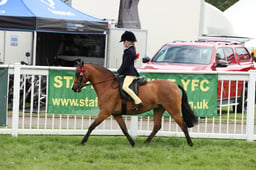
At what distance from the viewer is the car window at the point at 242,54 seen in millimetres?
18859

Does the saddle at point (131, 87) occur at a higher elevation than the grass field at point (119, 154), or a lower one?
higher

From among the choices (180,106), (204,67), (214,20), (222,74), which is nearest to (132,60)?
(180,106)

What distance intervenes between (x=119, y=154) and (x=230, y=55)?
8957 millimetres

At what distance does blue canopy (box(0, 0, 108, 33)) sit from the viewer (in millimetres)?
17312

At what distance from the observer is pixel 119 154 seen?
10109 mm

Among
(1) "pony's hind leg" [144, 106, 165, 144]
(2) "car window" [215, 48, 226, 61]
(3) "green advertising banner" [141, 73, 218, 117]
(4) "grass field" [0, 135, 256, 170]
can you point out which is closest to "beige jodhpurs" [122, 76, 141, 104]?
(1) "pony's hind leg" [144, 106, 165, 144]

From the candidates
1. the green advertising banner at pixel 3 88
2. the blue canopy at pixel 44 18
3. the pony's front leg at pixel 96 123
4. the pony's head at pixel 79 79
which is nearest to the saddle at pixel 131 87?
the pony's front leg at pixel 96 123

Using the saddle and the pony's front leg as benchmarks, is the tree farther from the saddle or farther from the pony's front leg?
the pony's front leg

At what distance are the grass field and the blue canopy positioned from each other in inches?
245

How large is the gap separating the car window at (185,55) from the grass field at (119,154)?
17.3ft

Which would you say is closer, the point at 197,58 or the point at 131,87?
the point at 131,87

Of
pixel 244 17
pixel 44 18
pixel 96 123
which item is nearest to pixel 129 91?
pixel 96 123

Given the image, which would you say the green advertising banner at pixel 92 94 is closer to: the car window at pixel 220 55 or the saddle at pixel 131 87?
the saddle at pixel 131 87

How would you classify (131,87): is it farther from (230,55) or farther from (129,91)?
(230,55)
